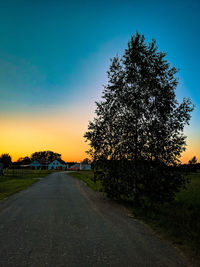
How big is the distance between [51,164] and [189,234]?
13887cm

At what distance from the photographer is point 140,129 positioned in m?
12.1

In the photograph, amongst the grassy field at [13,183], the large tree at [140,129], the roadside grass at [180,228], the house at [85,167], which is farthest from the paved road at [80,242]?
the house at [85,167]

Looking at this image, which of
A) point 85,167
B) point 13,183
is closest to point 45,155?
point 85,167

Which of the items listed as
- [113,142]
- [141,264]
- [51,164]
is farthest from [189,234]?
[51,164]

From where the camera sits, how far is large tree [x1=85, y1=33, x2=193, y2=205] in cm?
1174

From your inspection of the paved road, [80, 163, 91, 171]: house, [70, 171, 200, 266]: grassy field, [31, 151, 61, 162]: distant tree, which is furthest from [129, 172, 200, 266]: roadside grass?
[31, 151, 61, 162]: distant tree

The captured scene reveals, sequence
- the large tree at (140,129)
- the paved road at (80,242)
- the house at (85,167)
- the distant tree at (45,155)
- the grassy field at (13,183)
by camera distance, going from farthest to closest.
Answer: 1. the distant tree at (45,155)
2. the house at (85,167)
3. the grassy field at (13,183)
4. the large tree at (140,129)
5. the paved road at (80,242)

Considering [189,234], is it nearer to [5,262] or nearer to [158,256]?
[158,256]

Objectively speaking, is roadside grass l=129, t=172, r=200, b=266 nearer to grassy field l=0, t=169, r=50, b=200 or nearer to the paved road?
the paved road

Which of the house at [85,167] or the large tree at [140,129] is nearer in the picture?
the large tree at [140,129]

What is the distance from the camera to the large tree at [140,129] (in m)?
11.7

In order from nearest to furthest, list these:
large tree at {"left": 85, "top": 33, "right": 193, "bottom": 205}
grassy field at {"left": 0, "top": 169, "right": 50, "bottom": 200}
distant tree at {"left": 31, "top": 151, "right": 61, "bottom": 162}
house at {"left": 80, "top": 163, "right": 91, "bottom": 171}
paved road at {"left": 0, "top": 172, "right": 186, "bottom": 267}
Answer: paved road at {"left": 0, "top": 172, "right": 186, "bottom": 267} → large tree at {"left": 85, "top": 33, "right": 193, "bottom": 205} → grassy field at {"left": 0, "top": 169, "right": 50, "bottom": 200} → house at {"left": 80, "top": 163, "right": 91, "bottom": 171} → distant tree at {"left": 31, "top": 151, "right": 61, "bottom": 162}

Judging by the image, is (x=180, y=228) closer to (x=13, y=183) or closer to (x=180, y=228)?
(x=180, y=228)

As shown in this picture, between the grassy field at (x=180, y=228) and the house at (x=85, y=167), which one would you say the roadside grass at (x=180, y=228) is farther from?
the house at (x=85, y=167)
